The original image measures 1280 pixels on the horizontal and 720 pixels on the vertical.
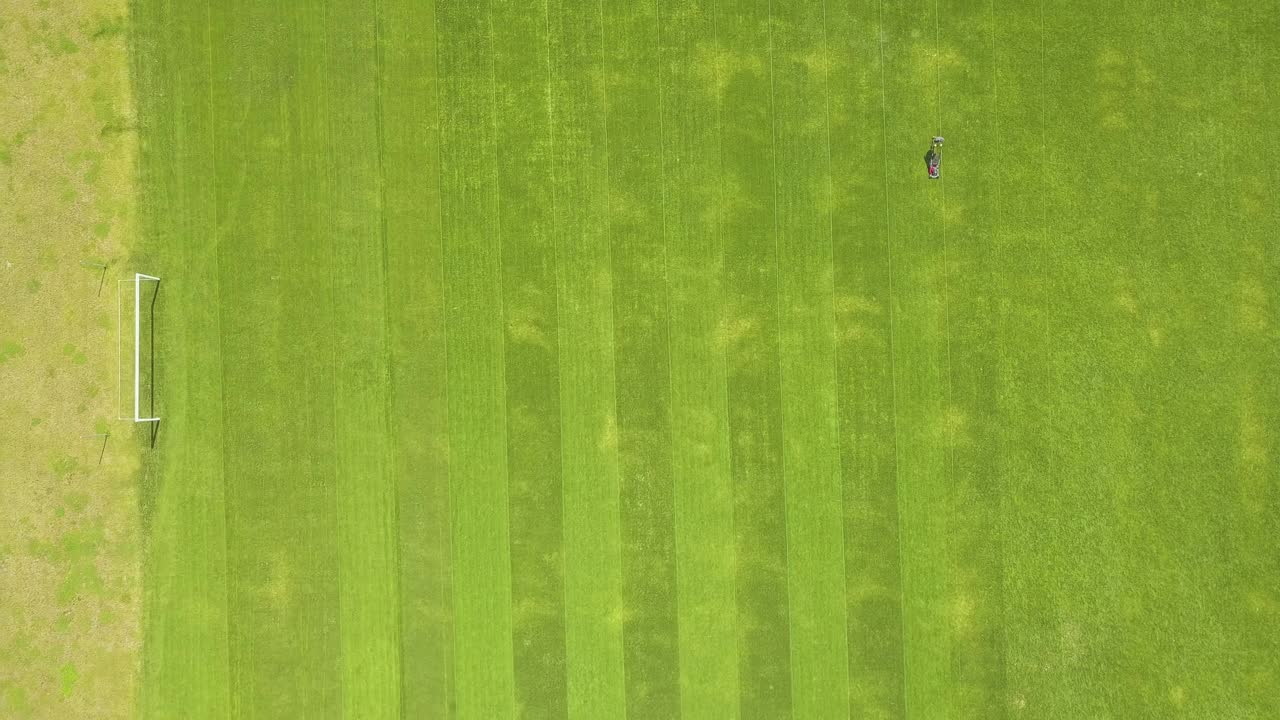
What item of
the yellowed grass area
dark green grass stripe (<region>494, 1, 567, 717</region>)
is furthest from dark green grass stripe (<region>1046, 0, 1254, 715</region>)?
the yellowed grass area

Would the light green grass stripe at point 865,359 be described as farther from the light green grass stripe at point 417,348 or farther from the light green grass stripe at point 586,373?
the light green grass stripe at point 417,348

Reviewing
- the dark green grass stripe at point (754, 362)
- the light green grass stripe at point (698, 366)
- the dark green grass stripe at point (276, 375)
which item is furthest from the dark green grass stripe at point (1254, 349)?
the dark green grass stripe at point (276, 375)

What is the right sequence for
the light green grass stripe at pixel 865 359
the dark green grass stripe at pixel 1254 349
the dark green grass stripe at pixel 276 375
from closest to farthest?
1. the dark green grass stripe at pixel 1254 349
2. the light green grass stripe at pixel 865 359
3. the dark green grass stripe at pixel 276 375

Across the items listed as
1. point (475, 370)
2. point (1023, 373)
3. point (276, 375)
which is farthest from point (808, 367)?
point (276, 375)

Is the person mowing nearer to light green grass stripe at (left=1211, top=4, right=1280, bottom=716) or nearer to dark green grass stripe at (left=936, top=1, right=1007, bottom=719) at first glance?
dark green grass stripe at (left=936, top=1, right=1007, bottom=719)

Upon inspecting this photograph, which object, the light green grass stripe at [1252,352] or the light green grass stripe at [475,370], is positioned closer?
the light green grass stripe at [1252,352]

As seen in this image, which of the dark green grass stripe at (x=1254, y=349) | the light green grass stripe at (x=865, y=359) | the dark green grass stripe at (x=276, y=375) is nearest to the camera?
the dark green grass stripe at (x=1254, y=349)

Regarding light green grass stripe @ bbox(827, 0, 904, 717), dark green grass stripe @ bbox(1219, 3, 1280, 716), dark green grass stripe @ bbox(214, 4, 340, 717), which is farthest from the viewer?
dark green grass stripe @ bbox(214, 4, 340, 717)

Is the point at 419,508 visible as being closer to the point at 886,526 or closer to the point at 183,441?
the point at 183,441
